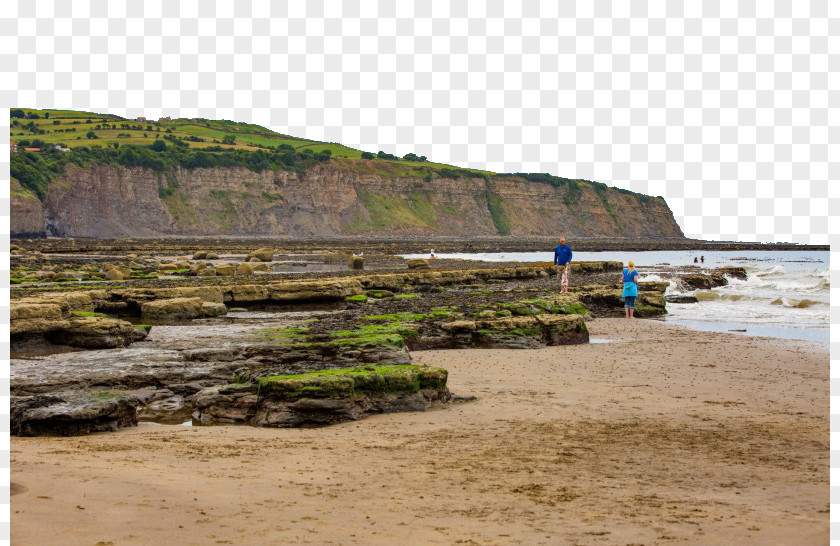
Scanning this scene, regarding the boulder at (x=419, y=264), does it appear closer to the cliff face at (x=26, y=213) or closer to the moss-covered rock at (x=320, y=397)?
the moss-covered rock at (x=320, y=397)

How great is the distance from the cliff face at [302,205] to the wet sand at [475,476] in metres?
121

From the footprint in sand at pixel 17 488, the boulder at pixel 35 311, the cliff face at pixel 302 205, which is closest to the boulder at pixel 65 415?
the footprint in sand at pixel 17 488

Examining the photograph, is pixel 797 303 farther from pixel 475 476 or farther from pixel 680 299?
pixel 475 476

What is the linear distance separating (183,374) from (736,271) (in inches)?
1849

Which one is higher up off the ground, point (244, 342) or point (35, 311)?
point (35, 311)

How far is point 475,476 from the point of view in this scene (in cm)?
840

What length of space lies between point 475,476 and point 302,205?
158755 mm

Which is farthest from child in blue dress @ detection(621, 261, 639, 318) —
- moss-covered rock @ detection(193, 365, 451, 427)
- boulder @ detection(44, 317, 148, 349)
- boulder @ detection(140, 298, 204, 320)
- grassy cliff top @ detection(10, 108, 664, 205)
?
grassy cliff top @ detection(10, 108, 664, 205)

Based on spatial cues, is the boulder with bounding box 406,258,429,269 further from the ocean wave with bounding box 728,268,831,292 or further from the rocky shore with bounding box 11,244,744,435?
the ocean wave with bounding box 728,268,831,292

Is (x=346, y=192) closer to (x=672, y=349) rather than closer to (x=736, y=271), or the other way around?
(x=736, y=271)

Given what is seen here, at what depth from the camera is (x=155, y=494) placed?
7.19 metres

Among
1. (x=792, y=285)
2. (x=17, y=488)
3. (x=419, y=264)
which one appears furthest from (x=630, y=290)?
(x=419, y=264)

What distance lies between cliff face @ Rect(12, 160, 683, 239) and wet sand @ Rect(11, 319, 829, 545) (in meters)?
121

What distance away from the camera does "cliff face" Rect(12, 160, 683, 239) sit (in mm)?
138625
